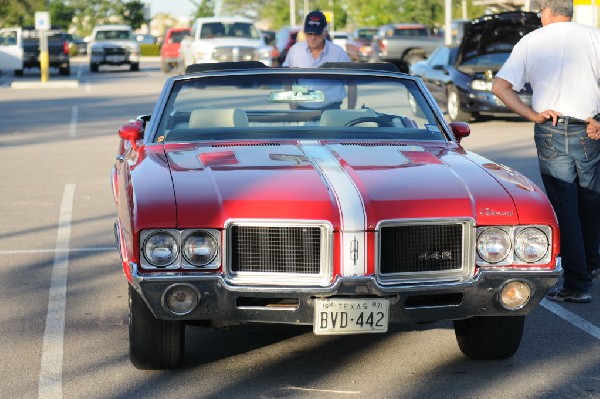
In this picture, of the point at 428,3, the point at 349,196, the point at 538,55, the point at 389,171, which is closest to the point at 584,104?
the point at 538,55

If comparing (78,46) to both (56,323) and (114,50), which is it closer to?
(114,50)

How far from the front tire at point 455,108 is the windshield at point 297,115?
12943 mm

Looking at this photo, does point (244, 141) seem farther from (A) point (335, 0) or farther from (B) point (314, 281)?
(A) point (335, 0)

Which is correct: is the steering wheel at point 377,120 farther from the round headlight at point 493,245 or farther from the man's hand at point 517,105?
the round headlight at point 493,245

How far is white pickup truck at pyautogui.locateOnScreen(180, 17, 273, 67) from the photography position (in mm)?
34500

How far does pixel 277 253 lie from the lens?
5.45m

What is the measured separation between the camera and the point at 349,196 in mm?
5551

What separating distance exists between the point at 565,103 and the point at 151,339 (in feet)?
Result: 10.5

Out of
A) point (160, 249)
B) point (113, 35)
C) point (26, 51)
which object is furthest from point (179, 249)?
point (113, 35)

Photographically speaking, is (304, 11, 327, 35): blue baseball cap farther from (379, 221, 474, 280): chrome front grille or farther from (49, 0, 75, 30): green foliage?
(49, 0, 75, 30): green foliage

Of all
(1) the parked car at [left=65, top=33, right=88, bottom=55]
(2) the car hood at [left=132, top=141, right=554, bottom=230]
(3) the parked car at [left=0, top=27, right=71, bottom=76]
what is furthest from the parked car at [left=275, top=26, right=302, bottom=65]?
(2) the car hood at [left=132, top=141, right=554, bottom=230]

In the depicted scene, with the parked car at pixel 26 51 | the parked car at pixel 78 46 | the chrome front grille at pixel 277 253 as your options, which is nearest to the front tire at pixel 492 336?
the chrome front grille at pixel 277 253

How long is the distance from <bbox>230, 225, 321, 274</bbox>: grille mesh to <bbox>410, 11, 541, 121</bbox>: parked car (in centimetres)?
1470

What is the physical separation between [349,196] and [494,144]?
12.3 metres
